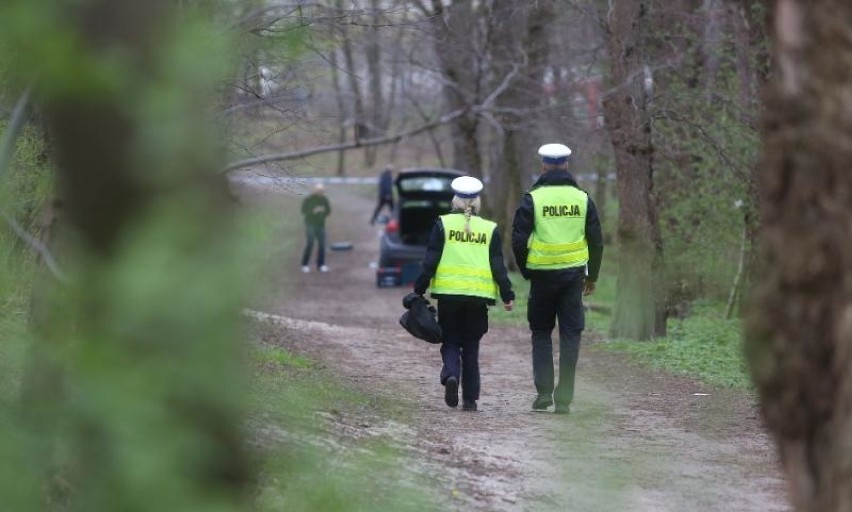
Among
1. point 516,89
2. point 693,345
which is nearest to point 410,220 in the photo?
point 516,89

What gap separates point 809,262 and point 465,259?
7045mm

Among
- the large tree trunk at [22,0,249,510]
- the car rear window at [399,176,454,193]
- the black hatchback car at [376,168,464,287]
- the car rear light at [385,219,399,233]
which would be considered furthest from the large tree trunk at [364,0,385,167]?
the large tree trunk at [22,0,249,510]

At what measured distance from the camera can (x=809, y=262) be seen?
13.5 ft

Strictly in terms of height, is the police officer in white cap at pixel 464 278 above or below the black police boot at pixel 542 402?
above

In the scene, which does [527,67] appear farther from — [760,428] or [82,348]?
[82,348]

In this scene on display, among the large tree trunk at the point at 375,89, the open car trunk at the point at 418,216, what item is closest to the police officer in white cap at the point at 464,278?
the large tree trunk at the point at 375,89

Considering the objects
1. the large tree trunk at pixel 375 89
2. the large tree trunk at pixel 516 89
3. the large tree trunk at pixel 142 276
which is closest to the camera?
the large tree trunk at pixel 142 276

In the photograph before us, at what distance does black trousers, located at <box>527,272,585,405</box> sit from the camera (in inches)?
441

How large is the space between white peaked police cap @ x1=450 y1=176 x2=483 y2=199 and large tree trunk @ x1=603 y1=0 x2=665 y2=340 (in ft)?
19.7

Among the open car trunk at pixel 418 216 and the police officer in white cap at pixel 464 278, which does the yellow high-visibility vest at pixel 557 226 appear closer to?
the police officer in white cap at pixel 464 278

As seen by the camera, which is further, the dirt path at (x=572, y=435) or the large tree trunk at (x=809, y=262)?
the dirt path at (x=572, y=435)

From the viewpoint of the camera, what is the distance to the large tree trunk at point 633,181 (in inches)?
673

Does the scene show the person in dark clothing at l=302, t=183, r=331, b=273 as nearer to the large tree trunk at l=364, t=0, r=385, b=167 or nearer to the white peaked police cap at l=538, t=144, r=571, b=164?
the large tree trunk at l=364, t=0, r=385, b=167

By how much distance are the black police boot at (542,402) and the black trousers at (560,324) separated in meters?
0.04
